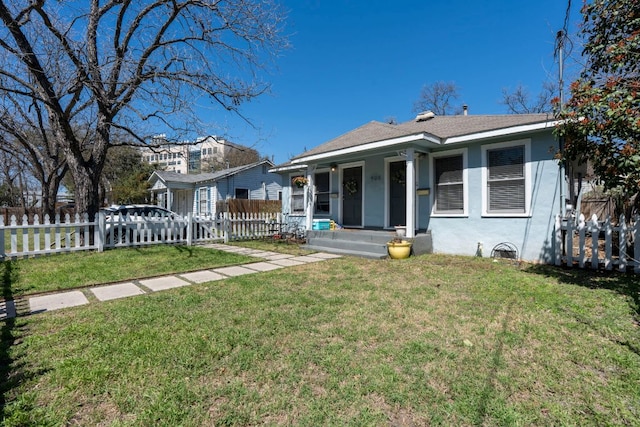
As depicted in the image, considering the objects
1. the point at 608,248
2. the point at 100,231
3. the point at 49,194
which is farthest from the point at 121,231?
the point at 608,248

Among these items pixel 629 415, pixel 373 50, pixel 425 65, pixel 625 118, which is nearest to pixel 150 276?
pixel 629 415

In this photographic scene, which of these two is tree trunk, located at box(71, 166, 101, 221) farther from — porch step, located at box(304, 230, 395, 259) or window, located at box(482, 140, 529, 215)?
window, located at box(482, 140, 529, 215)

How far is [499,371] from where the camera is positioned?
92.2 inches

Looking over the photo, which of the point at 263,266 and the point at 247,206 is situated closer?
the point at 263,266

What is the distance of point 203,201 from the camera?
20562 mm

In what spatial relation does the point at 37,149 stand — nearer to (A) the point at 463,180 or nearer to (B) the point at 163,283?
(B) the point at 163,283

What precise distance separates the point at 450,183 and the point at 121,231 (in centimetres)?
899

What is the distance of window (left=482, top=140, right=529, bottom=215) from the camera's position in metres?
6.81

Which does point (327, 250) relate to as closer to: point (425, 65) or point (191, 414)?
point (191, 414)

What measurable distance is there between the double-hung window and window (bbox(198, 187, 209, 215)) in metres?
15.8

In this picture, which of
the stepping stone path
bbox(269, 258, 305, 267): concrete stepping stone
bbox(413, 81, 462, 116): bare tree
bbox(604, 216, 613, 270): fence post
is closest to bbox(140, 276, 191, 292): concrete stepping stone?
the stepping stone path

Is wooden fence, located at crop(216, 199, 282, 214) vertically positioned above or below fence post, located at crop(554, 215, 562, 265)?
above

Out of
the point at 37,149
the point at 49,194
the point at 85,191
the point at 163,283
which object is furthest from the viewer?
the point at 49,194

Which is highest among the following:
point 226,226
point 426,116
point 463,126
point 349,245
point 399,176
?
point 426,116
